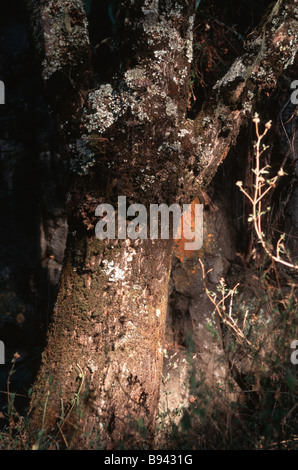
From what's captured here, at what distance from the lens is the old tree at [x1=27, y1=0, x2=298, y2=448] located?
2.06 m

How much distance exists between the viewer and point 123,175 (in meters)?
2.13

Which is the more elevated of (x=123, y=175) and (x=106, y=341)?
(x=123, y=175)

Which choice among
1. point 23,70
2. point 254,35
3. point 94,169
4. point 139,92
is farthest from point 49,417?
point 23,70

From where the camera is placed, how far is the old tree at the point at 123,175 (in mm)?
2061

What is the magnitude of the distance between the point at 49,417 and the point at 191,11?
2483 millimetres

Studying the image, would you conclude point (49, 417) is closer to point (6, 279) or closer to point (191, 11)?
point (6, 279)

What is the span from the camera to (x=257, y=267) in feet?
11.8

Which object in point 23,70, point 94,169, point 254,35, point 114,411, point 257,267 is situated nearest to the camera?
point 114,411

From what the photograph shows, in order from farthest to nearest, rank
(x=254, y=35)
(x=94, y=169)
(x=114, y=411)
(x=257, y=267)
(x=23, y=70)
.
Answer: (x=23, y=70) → (x=257, y=267) → (x=254, y=35) → (x=94, y=169) → (x=114, y=411)

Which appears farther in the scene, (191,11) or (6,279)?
(6,279)

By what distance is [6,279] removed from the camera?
378 cm

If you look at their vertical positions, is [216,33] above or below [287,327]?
above

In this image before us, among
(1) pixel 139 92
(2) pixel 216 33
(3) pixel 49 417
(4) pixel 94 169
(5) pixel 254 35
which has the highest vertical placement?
(2) pixel 216 33

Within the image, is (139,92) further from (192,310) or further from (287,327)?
(192,310)
